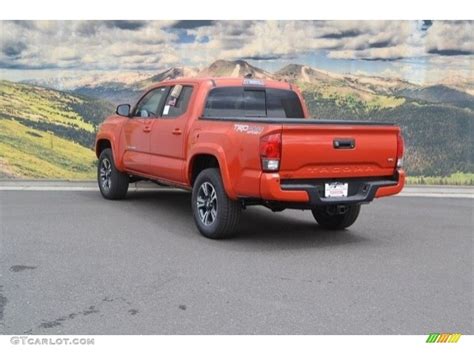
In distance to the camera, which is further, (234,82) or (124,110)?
(124,110)

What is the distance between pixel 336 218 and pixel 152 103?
10.4 ft

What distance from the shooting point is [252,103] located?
7.66m

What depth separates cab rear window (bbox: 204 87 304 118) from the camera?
735 centimetres

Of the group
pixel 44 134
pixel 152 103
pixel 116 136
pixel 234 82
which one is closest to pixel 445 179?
pixel 234 82

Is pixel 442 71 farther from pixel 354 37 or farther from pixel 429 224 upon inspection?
pixel 429 224

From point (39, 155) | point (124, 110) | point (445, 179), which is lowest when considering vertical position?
point (445, 179)

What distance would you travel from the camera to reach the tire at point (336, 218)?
281 inches

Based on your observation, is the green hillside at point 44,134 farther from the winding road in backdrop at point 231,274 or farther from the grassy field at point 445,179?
the grassy field at point 445,179

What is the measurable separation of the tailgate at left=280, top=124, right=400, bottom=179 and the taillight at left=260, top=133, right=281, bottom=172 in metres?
0.06

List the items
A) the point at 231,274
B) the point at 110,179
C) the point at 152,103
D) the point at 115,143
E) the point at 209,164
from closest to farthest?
the point at 231,274
the point at 209,164
the point at 152,103
the point at 115,143
the point at 110,179

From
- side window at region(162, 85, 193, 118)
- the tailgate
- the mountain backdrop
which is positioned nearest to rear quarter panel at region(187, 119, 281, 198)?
the tailgate

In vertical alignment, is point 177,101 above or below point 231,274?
above

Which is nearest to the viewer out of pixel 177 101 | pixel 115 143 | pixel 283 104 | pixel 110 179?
pixel 177 101

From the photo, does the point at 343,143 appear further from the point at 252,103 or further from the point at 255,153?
the point at 252,103
